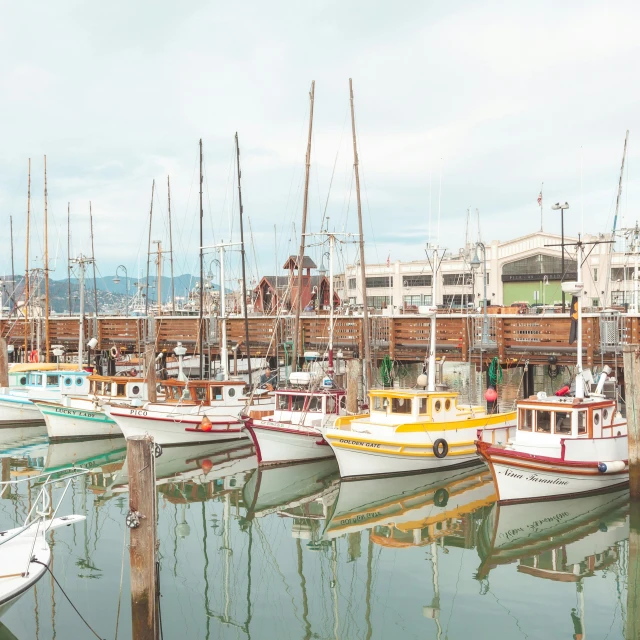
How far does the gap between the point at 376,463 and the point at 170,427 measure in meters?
9.48

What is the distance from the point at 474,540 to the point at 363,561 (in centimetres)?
288

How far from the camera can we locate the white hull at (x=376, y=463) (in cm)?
2092

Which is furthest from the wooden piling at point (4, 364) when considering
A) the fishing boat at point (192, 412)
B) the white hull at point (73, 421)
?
the fishing boat at point (192, 412)

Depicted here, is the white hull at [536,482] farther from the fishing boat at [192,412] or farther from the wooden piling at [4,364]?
the wooden piling at [4,364]

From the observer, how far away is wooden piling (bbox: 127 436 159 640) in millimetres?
10398

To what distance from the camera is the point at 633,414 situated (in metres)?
17.3

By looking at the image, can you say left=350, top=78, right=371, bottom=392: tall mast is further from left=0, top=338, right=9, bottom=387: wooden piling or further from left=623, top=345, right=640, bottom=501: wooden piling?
left=0, top=338, right=9, bottom=387: wooden piling

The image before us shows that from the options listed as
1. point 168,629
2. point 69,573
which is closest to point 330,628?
point 168,629

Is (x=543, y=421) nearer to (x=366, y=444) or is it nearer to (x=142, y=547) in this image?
(x=366, y=444)

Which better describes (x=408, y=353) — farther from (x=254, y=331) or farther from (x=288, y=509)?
(x=288, y=509)

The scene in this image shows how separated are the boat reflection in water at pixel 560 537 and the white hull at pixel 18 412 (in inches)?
923

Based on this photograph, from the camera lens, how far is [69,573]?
45.9 ft

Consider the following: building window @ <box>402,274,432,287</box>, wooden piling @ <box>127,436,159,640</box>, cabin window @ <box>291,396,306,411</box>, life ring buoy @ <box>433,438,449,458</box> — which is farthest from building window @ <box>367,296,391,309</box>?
wooden piling @ <box>127,436,159,640</box>

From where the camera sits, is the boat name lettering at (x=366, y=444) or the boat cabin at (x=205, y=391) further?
the boat cabin at (x=205, y=391)
